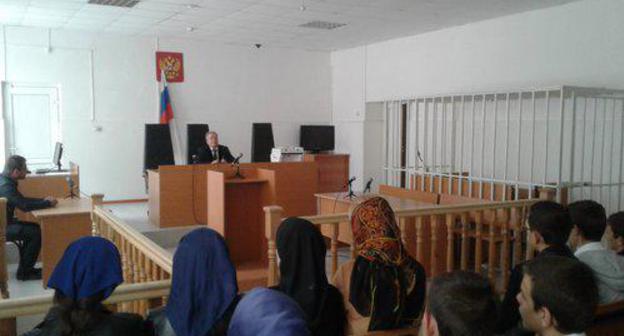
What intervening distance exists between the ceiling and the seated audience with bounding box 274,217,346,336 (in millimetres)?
5502

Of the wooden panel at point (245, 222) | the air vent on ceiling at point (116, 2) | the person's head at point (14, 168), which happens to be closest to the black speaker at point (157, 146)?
the air vent on ceiling at point (116, 2)

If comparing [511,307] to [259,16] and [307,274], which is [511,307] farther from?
[259,16]

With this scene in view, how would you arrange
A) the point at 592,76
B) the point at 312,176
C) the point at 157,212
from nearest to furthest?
the point at 312,176
the point at 592,76
the point at 157,212

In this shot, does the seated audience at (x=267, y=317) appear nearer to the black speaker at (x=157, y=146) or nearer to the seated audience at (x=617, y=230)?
the seated audience at (x=617, y=230)

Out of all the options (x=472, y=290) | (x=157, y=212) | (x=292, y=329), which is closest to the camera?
(x=292, y=329)

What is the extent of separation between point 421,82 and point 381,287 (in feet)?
25.1

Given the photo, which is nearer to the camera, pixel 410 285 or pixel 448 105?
pixel 410 285

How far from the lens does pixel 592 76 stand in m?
6.59

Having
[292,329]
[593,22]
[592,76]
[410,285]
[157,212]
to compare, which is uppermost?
[593,22]

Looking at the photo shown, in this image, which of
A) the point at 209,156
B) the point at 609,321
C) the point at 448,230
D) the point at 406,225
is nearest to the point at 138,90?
the point at 209,156

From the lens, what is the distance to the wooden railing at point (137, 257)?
9.15 feet

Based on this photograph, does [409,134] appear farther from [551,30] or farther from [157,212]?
[157,212]

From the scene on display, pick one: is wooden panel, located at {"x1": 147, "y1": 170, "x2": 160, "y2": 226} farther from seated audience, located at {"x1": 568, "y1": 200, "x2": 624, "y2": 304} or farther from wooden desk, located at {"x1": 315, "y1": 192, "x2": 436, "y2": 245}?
seated audience, located at {"x1": 568, "y1": 200, "x2": 624, "y2": 304}

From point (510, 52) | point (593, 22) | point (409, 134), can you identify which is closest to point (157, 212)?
point (409, 134)
